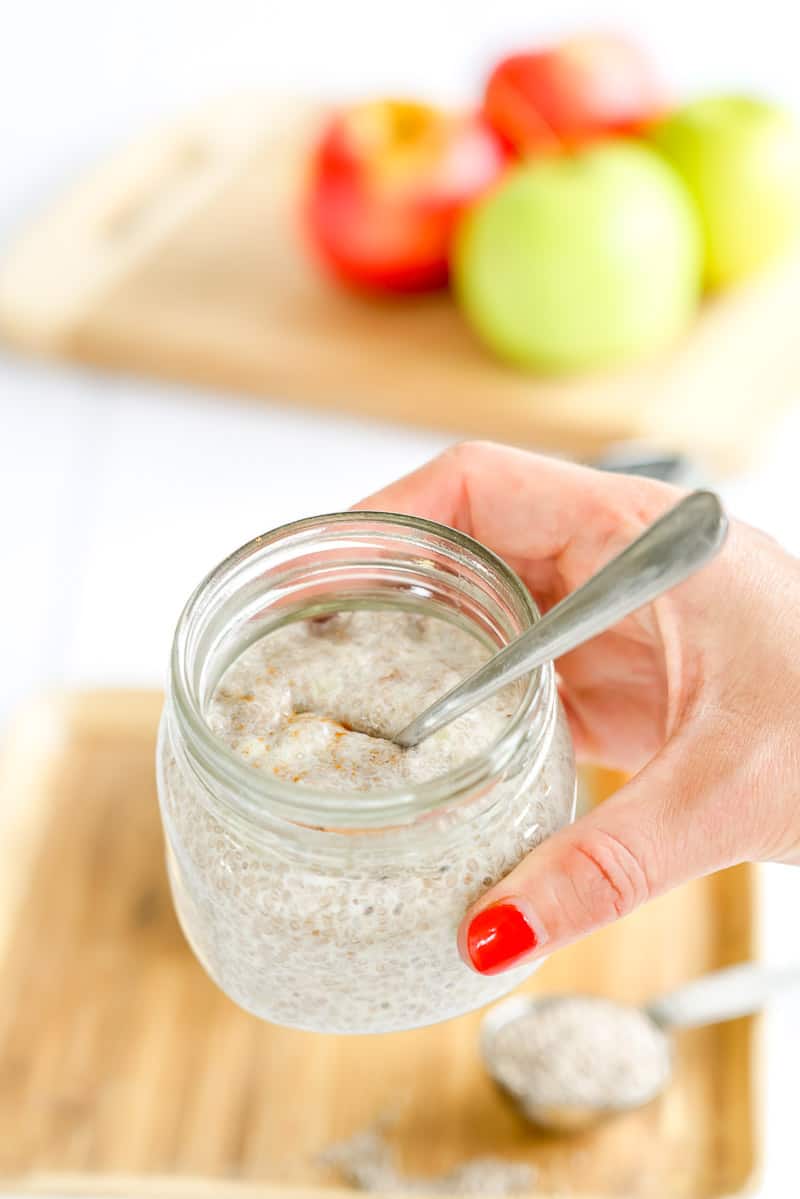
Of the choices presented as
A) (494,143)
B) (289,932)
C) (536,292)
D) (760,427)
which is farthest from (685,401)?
(289,932)

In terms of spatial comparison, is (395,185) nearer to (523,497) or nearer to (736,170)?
(736,170)

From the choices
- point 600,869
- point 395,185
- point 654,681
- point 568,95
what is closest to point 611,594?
point 600,869

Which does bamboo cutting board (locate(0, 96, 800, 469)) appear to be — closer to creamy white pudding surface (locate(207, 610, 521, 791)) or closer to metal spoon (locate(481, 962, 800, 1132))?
metal spoon (locate(481, 962, 800, 1132))

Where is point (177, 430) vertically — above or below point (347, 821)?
below

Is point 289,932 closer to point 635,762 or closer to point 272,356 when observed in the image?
point 635,762

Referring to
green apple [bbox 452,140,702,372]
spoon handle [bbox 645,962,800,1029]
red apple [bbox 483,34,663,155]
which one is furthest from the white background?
red apple [bbox 483,34,663,155]
